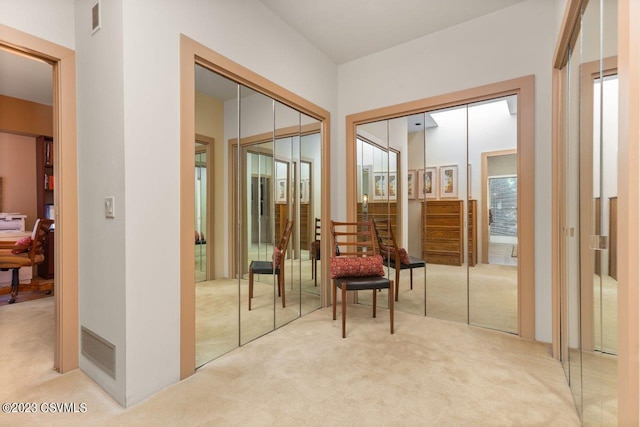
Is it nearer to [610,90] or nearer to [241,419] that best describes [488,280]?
[610,90]

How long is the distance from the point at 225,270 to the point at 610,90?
2456 millimetres

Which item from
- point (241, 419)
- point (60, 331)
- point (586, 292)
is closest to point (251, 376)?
point (241, 419)

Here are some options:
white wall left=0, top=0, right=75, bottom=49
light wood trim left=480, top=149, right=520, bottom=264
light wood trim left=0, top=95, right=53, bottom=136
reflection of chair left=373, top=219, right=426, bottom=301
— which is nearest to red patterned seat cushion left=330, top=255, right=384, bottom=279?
reflection of chair left=373, top=219, right=426, bottom=301

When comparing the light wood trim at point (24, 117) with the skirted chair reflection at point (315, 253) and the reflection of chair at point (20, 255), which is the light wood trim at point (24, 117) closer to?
the reflection of chair at point (20, 255)

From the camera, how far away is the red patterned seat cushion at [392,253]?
322cm

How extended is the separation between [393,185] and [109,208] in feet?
8.61

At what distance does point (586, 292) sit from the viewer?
152cm

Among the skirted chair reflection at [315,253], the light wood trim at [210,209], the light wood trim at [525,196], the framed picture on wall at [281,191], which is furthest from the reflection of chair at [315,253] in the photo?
the light wood trim at [525,196]

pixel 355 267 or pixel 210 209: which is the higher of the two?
pixel 210 209

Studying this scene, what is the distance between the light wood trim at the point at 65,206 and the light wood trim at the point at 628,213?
2800 millimetres

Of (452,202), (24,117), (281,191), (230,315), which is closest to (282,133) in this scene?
(281,191)

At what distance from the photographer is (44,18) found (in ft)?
6.07

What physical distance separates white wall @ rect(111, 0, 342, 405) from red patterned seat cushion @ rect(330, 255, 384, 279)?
1.41 meters

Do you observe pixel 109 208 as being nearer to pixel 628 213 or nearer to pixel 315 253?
pixel 315 253
